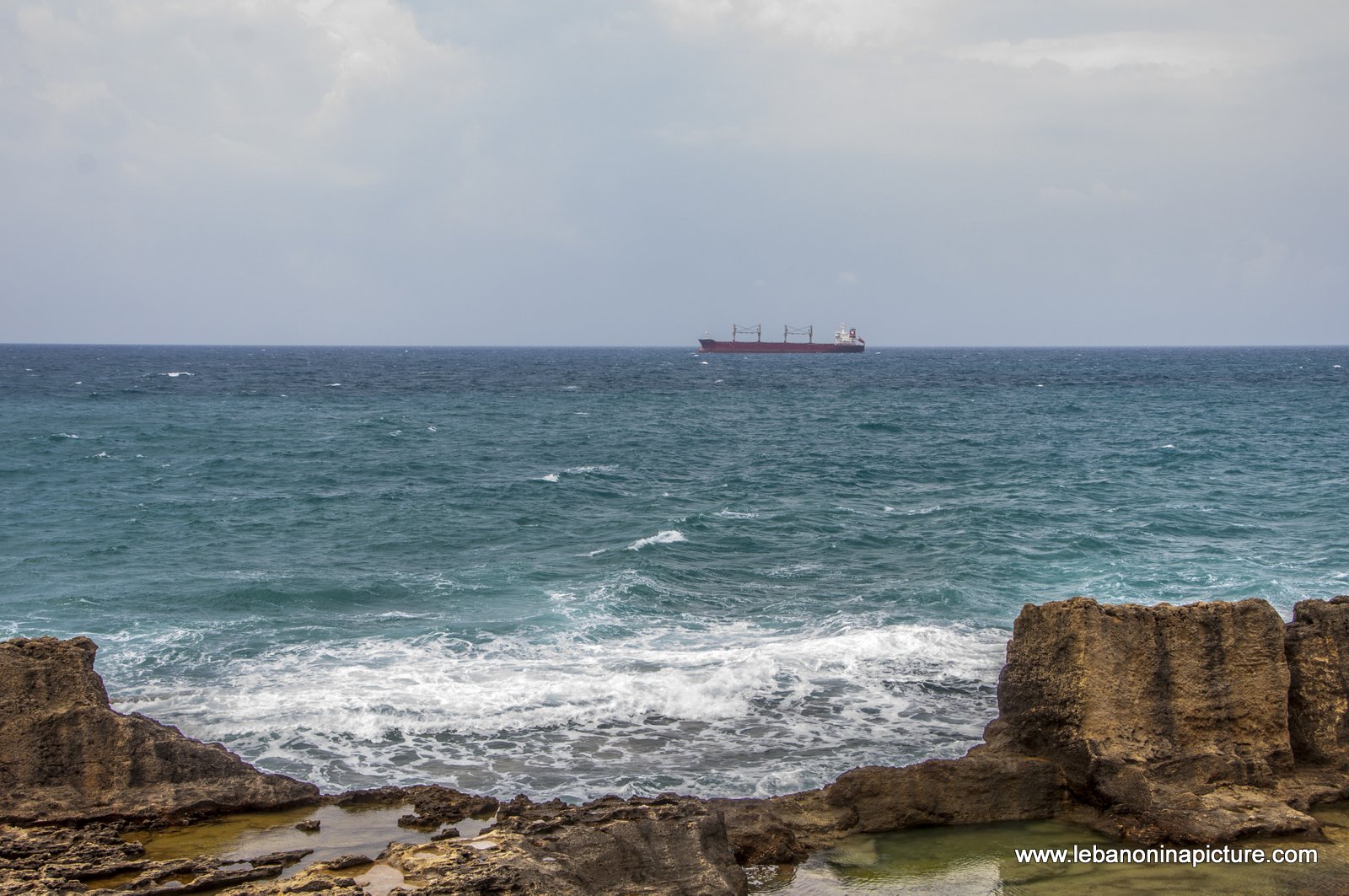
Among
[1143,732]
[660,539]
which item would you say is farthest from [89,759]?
[660,539]

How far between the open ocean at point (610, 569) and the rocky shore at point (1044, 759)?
2.33 metres

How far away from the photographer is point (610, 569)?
25.7 m

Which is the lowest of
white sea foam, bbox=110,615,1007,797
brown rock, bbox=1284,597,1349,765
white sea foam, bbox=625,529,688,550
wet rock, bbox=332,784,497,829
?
white sea foam, bbox=110,615,1007,797

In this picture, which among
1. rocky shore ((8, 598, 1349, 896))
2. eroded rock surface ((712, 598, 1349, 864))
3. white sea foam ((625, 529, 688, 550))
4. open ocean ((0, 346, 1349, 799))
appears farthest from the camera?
white sea foam ((625, 529, 688, 550))

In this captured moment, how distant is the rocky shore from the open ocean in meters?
2.33

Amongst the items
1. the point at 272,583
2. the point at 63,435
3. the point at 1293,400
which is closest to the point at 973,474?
the point at 272,583

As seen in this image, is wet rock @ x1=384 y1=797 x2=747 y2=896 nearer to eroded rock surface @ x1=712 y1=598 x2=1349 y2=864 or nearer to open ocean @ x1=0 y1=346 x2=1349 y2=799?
eroded rock surface @ x1=712 y1=598 x2=1349 y2=864

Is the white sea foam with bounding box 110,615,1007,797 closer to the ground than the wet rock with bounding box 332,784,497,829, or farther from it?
closer to the ground

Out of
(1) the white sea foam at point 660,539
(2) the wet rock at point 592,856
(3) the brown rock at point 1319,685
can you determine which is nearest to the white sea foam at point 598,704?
(2) the wet rock at point 592,856

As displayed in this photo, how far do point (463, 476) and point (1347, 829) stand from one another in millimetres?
32553

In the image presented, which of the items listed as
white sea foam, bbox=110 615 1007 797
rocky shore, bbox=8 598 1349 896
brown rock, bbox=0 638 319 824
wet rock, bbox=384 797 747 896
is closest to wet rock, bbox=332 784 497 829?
rocky shore, bbox=8 598 1349 896

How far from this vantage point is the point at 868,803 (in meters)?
11.5

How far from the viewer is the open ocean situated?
15664 millimetres

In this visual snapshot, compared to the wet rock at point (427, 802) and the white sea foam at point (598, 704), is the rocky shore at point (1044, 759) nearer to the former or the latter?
the wet rock at point (427, 802)
